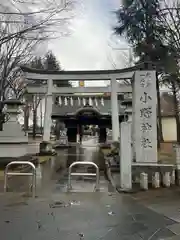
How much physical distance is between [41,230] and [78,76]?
18783mm

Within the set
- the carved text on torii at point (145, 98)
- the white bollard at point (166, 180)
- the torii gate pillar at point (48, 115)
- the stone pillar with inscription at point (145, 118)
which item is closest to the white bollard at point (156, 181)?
the white bollard at point (166, 180)

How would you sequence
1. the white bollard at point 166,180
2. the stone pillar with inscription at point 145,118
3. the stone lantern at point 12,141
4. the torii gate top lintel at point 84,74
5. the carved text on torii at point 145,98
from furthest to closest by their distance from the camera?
the torii gate top lintel at point 84,74 < the stone lantern at point 12,141 < the carved text on torii at point 145,98 < the stone pillar with inscription at point 145,118 < the white bollard at point 166,180

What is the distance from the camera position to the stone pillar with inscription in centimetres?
1352

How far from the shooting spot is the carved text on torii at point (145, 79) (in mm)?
13852

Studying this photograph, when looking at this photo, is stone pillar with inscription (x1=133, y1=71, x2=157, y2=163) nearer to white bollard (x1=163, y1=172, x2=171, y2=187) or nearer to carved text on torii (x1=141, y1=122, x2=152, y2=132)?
carved text on torii (x1=141, y1=122, x2=152, y2=132)

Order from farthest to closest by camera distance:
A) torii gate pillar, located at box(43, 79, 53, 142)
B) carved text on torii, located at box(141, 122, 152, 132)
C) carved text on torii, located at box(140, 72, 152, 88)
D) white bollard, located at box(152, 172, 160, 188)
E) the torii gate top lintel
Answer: torii gate pillar, located at box(43, 79, 53, 142), the torii gate top lintel, carved text on torii, located at box(140, 72, 152, 88), carved text on torii, located at box(141, 122, 152, 132), white bollard, located at box(152, 172, 160, 188)

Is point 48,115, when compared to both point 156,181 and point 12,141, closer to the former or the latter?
point 12,141

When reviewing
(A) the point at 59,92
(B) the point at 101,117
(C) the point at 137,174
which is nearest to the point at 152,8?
(A) the point at 59,92

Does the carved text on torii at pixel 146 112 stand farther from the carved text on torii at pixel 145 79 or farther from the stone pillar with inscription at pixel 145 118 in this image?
the carved text on torii at pixel 145 79

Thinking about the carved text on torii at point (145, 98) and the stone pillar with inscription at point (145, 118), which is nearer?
the stone pillar with inscription at point (145, 118)

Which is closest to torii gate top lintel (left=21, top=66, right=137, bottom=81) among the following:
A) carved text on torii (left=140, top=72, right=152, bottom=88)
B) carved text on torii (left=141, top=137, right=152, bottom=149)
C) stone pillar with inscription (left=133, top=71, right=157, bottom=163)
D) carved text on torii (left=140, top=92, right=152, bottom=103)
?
carved text on torii (left=140, top=72, right=152, bottom=88)

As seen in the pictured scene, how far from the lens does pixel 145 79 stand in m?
13.9

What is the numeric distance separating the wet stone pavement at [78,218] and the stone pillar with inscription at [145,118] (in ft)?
12.6

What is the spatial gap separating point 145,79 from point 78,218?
Result: 27.5 feet
